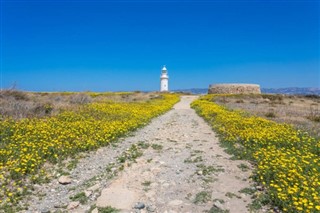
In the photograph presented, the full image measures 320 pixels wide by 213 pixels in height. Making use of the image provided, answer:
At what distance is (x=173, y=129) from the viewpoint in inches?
628

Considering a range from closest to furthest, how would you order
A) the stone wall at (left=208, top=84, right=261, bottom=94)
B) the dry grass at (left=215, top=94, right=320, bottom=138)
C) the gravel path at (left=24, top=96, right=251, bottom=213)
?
the gravel path at (left=24, top=96, right=251, bottom=213)
the dry grass at (left=215, top=94, right=320, bottom=138)
the stone wall at (left=208, top=84, right=261, bottom=94)

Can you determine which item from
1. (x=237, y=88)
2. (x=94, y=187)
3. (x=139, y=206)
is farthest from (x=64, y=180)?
(x=237, y=88)

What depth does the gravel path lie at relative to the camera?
20.8ft

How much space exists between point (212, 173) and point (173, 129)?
769 centimetres

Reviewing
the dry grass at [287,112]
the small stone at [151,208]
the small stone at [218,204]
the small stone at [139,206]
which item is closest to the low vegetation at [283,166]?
the small stone at [218,204]

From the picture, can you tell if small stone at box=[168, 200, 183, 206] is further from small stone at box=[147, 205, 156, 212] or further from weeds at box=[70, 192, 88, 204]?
weeds at box=[70, 192, 88, 204]

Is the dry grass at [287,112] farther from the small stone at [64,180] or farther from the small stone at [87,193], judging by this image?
the small stone at [64,180]

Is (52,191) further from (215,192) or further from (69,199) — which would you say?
(215,192)

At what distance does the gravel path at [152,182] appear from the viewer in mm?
6336

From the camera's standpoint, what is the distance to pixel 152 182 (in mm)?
7688

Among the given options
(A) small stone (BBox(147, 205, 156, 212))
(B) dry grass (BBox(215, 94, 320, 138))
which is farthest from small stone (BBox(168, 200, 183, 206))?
(B) dry grass (BBox(215, 94, 320, 138))


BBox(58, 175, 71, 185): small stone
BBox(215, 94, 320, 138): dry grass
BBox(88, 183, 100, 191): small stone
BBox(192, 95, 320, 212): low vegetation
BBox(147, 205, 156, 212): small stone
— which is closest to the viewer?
BBox(192, 95, 320, 212): low vegetation

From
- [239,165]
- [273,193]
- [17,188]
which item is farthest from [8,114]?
[273,193]

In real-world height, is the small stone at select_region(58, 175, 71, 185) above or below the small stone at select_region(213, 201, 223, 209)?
above
